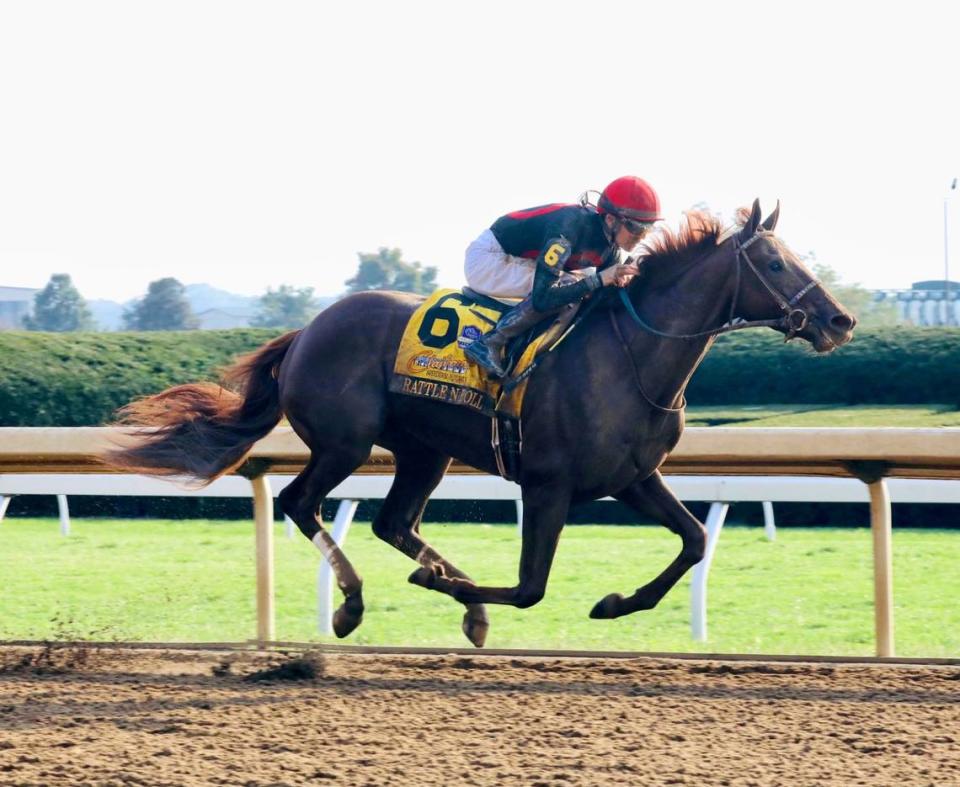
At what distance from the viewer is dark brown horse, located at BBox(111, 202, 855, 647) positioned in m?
4.89

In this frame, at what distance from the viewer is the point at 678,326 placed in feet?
16.4

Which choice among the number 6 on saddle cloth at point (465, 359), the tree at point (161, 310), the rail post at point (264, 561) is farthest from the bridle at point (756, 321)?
the tree at point (161, 310)

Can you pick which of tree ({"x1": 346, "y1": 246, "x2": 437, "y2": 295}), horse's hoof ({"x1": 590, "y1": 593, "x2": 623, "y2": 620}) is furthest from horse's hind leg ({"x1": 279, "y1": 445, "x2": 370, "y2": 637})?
tree ({"x1": 346, "y1": 246, "x2": 437, "y2": 295})

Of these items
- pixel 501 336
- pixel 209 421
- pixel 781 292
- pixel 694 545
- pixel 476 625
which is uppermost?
pixel 781 292

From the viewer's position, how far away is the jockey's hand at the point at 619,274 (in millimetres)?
5016

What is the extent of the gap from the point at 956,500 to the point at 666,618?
1629mm

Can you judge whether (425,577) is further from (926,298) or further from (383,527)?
(926,298)

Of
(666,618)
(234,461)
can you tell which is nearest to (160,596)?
(234,461)

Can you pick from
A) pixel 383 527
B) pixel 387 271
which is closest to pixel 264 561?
pixel 383 527

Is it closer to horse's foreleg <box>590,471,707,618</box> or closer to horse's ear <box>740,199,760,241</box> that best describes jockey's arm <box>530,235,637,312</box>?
horse's ear <box>740,199,760,241</box>

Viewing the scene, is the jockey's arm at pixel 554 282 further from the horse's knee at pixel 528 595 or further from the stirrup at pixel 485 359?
the horse's knee at pixel 528 595

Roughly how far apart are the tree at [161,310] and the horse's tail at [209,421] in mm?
26505

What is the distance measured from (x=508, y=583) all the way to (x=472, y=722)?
11.4 ft

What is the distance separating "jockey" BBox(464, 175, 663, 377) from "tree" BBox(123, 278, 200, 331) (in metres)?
27.3
